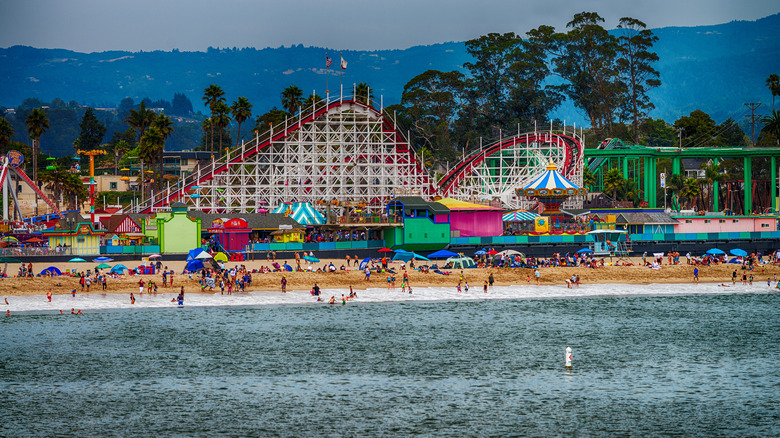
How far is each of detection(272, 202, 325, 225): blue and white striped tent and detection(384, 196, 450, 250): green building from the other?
6645 millimetres

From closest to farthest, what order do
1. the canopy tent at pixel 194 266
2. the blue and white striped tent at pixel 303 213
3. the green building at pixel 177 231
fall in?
the canopy tent at pixel 194 266 → the green building at pixel 177 231 → the blue and white striped tent at pixel 303 213

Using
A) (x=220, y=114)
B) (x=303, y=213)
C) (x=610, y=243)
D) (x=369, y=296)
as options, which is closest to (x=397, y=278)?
(x=369, y=296)

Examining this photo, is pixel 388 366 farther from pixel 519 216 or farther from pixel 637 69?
pixel 637 69

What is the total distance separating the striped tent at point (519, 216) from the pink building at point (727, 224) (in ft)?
49.1

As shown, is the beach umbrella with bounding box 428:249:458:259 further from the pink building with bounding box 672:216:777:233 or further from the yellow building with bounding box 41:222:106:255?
the pink building with bounding box 672:216:777:233

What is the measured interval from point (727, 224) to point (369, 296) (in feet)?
145

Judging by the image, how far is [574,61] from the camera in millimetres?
157250

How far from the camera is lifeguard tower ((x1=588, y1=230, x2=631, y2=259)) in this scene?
73875 millimetres

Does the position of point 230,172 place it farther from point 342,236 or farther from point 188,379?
point 188,379

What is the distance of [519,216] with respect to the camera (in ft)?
268

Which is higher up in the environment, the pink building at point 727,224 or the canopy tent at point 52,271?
the pink building at point 727,224

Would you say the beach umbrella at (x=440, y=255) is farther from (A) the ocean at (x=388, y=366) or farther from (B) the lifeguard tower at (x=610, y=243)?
(B) the lifeguard tower at (x=610, y=243)

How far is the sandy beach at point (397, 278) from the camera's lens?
56.2m

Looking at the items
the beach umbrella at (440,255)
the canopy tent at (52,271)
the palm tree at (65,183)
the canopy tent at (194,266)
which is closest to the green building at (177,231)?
the canopy tent at (194,266)
